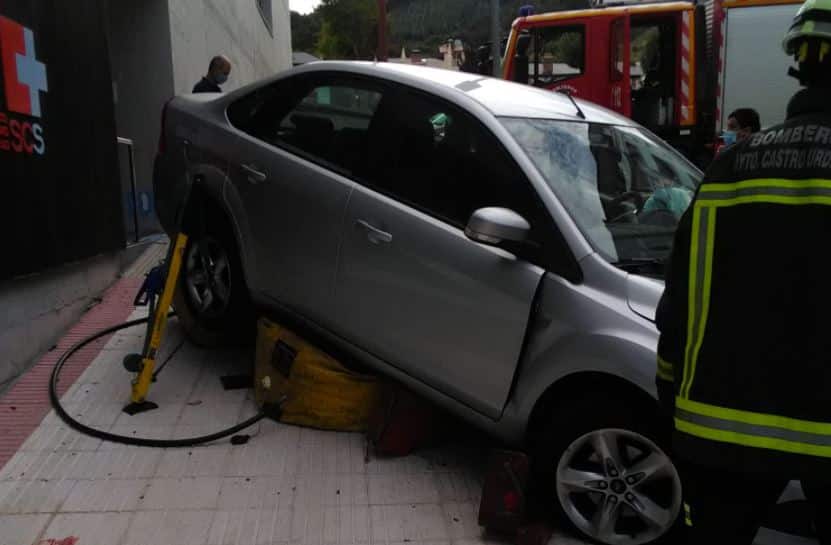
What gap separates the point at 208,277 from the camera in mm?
4453

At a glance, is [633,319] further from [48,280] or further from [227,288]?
[48,280]

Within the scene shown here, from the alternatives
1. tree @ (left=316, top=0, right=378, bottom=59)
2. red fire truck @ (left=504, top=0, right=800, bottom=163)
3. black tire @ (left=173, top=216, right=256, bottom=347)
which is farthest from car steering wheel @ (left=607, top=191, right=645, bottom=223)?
tree @ (left=316, top=0, right=378, bottom=59)

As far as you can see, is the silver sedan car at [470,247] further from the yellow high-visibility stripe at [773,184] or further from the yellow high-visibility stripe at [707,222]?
the yellow high-visibility stripe at [773,184]

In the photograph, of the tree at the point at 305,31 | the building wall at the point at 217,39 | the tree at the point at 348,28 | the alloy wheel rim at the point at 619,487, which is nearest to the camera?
the alloy wheel rim at the point at 619,487

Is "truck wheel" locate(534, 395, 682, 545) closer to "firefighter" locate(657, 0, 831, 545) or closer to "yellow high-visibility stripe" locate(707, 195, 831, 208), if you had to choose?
"firefighter" locate(657, 0, 831, 545)

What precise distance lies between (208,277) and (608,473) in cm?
268

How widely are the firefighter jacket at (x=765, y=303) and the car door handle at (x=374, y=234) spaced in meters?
1.88

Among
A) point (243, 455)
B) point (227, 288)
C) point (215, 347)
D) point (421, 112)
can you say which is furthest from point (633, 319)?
point (215, 347)

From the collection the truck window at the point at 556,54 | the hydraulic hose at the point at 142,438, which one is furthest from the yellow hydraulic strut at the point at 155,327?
the truck window at the point at 556,54

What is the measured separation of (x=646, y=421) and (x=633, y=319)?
355mm

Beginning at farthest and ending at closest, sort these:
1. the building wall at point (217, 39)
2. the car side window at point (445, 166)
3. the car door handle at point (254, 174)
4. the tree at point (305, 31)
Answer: the tree at point (305, 31) < the building wall at point (217, 39) < the car door handle at point (254, 174) < the car side window at point (445, 166)

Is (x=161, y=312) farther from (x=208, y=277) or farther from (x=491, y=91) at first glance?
(x=491, y=91)

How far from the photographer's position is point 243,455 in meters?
3.53

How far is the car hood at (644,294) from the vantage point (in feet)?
8.66
